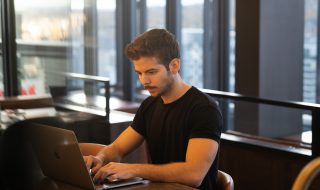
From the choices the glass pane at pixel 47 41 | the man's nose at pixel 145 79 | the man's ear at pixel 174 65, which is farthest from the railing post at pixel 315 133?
the glass pane at pixel 47 41

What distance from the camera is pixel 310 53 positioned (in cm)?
644

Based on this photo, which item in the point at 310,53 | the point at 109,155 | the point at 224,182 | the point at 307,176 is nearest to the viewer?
the point at 307,176

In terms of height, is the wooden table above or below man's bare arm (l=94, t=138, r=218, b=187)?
below

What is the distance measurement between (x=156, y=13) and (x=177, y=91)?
Answer: 18.4 feet

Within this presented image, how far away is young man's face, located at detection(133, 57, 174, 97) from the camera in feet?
7.33

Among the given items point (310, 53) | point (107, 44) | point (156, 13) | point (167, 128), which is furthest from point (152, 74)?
point (107, 44)

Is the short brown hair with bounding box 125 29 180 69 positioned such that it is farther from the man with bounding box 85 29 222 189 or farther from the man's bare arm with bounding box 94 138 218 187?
the man's bare arm with bounding box 94 138 218 187

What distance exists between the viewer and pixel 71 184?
210cm

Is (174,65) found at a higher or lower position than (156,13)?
lower

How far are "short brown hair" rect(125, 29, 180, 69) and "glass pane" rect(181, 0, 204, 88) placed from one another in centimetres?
503

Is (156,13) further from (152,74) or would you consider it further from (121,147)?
(152,74)

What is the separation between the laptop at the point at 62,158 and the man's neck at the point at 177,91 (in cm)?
42

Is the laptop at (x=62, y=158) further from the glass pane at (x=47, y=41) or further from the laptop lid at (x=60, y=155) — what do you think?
the glass pane at (x=47, y=41)

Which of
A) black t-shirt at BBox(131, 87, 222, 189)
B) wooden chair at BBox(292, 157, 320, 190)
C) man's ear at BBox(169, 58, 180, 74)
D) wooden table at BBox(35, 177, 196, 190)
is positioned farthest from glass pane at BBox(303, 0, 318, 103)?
wooden chair at BBox(292, 157, 320, 190)
